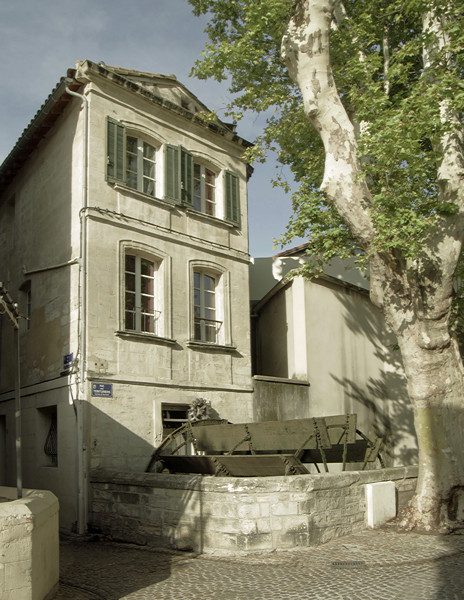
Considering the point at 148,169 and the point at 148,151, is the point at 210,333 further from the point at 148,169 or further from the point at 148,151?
the point at 148,151

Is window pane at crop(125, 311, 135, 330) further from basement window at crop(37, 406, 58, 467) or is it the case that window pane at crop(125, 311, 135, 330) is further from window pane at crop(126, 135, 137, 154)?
window pane at crop(126, 135, 137, 154)

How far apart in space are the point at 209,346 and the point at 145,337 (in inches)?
70.0

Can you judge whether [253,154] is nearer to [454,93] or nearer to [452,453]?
[454,93]

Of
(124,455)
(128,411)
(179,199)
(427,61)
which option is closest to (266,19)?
(427,61)

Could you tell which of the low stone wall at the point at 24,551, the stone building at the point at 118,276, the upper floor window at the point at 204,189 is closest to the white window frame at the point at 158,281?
the stone building at the point at 118,276

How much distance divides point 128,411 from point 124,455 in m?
0.80

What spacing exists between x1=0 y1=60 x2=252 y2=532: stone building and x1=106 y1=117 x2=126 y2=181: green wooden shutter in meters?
0.02

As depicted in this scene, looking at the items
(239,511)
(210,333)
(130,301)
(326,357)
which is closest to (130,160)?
(130,301)

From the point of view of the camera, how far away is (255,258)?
1873cm

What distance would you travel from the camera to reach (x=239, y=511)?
28.3ft

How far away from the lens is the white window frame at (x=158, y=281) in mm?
12422

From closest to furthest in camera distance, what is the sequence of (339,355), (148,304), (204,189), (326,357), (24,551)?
(24,551) < (148,304) < (204,189) < (326,357) < (339,355)

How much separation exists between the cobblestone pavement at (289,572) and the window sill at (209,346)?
4673 millimetres

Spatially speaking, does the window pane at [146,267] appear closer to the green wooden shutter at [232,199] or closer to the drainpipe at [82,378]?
the drainpipe at [82,378]
